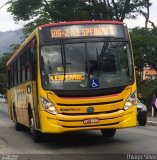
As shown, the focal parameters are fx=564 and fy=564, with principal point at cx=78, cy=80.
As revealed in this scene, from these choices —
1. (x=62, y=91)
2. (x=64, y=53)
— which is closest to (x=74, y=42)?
(x=64, y=53)

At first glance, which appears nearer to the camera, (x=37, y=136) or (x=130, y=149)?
(x=130, y=149)

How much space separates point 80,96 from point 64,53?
4.01ft

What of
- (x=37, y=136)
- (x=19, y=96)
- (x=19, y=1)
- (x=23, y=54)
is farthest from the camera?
(x=19, y=1)

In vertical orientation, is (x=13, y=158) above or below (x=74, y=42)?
below

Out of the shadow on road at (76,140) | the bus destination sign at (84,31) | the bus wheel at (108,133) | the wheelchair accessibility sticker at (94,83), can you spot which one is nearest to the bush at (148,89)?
the shadow on road at (76,140)

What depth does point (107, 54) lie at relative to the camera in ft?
47.2

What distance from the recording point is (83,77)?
46.1 feet

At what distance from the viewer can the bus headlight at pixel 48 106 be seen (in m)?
13.9

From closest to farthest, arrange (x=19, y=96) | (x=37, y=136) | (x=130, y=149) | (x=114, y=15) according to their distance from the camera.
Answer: (x=130, y=149)
(x=37, y=136)
(x=19, y=96)
(x=114, y=15)

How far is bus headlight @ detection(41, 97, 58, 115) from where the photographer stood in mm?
13877

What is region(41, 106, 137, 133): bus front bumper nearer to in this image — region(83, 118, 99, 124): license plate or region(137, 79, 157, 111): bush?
region(83, 118, 99, 124): license plate

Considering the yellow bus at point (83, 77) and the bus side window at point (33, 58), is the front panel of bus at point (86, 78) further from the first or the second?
the bus side window at point (33, 58)

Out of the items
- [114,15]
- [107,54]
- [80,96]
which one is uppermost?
[114,15]

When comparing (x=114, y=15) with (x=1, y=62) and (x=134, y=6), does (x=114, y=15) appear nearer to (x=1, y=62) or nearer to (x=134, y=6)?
(x=134, y=6)
